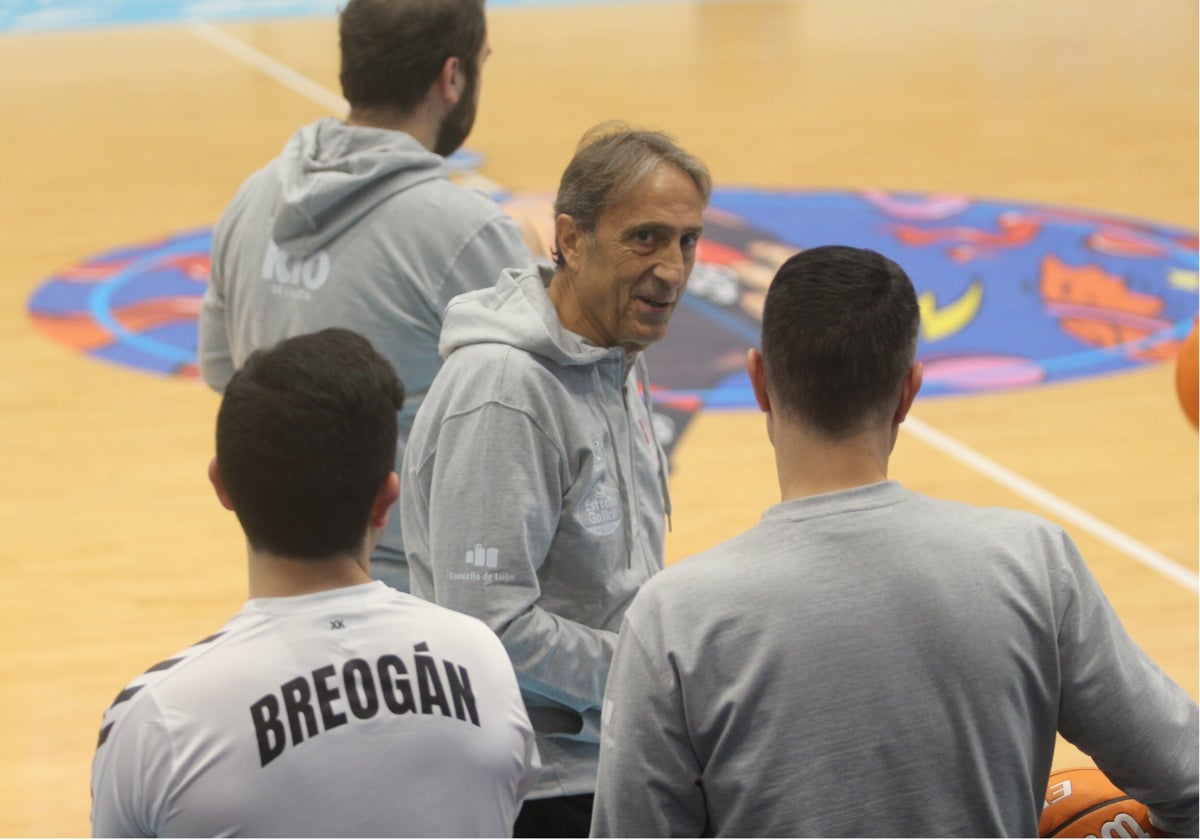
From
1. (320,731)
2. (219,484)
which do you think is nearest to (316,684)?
(320,731)

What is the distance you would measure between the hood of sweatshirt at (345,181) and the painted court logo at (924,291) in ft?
10.1

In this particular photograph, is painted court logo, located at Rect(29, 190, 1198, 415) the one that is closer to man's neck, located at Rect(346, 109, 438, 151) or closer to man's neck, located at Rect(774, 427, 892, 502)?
man's neck, located at Rect(346, 109, 438, 151)

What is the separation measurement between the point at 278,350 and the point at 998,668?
82 cm

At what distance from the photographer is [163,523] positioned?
5391 millimetres

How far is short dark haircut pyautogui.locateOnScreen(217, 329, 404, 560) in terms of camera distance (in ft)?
5.67

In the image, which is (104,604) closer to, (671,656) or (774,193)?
(671,656)

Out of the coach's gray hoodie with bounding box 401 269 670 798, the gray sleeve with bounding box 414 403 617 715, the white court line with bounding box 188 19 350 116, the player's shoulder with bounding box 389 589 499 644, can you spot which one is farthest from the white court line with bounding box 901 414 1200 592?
the white court line with bounding box 188 19 350 116

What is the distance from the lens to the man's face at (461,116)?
2.94 m

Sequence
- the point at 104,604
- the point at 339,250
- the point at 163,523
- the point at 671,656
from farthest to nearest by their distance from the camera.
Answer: the point at 163,523, the point at 104,604, the point at 339,250, the point at 671,656

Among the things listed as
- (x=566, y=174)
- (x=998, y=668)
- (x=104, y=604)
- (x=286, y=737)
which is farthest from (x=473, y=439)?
(x=104, y=604)

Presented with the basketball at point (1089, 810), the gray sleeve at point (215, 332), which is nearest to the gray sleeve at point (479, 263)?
the gray sleeve at point (215, 332)

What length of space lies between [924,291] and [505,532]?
5399mm

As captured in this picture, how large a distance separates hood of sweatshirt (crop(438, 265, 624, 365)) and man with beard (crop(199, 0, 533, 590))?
1.32 ft

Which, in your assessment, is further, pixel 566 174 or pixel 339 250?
pixel 339 250
